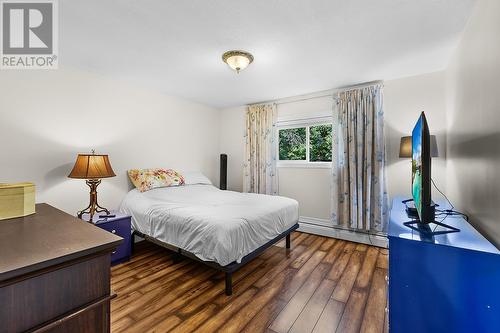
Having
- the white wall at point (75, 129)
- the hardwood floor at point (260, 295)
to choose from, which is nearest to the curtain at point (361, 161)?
the hardwood floor at point (260, 295)

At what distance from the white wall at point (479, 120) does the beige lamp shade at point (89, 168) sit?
3210 mm

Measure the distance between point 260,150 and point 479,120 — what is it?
2.92m

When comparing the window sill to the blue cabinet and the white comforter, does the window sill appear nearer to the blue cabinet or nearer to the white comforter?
the white comforter

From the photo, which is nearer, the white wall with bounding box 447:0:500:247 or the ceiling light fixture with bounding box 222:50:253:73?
the white wall with bounding box 447:0:500:247

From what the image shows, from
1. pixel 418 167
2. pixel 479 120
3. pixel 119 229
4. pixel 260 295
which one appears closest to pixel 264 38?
pixel 418 167

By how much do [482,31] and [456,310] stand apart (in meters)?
1.77

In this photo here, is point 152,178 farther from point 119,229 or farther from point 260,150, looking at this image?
point 260,150

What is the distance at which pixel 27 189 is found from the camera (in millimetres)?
1198

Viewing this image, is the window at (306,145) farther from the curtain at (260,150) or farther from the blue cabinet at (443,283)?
the blue cabinet at (443,283)

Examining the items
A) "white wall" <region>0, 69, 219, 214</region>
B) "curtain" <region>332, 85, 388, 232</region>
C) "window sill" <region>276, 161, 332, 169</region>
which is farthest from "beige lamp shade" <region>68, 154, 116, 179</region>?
"curtain" <region>332, 85, 388, 232</region>

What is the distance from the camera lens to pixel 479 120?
1.53 meters

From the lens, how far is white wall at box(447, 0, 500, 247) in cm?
129

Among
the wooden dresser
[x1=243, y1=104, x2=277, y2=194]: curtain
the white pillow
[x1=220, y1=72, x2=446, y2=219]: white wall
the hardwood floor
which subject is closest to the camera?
the wooden dresser

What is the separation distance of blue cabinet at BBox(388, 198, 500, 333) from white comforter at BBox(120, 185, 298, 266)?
3.89ft
